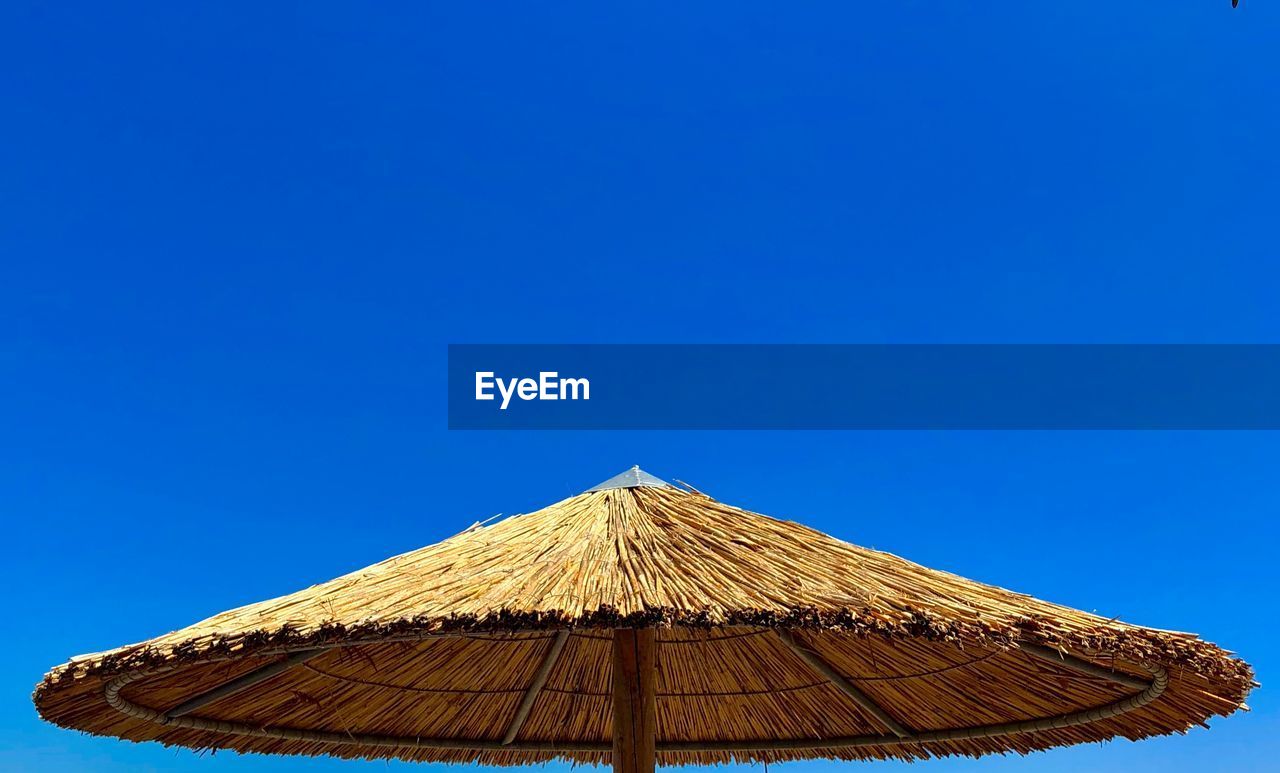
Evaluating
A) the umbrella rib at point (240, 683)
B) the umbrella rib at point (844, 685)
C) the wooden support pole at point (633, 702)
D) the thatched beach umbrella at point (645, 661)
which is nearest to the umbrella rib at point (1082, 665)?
the thatched beach umbrella at point (645, 661)

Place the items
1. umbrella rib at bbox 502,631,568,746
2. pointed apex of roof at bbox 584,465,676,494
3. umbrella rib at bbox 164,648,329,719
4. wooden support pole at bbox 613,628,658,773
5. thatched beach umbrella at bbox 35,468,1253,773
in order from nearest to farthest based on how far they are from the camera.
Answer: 1. thatched beach umbrella at bbox 35,468,1253,773
2. umbrella rib at bbox 164,648,329,719
3. wooden support pole at bbox 613,628,658,773
4. pointed apex of roof at bbox 584,465,676,494
5. umbrella rib at bbox 502,631,568,746

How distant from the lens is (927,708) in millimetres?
4820

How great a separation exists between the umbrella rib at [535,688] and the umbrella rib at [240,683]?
1192mm

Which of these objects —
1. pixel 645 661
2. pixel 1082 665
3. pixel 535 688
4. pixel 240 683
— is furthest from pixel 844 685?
pixel 240 683

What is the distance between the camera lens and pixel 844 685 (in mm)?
4566

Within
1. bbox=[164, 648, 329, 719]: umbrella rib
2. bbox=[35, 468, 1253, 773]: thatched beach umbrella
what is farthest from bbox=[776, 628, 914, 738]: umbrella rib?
bbox=[164, 648, 329, 719]: umbrella rib

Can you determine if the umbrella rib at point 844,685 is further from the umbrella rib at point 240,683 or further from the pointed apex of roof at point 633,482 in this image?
the umbrella rib at point 240,683

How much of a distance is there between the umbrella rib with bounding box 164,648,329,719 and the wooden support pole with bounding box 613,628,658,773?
3.76 feet

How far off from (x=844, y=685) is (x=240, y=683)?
2443mm

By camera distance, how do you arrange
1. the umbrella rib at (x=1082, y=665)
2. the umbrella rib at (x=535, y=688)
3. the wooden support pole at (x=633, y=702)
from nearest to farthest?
the umbrella rib at (x=1082, y=665) → the wooden support pole at (x=633, y=702) → the umbrella rib at (x=535, y=688)

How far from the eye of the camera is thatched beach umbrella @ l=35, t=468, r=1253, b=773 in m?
3.04

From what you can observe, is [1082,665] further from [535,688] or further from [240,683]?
[240,683]

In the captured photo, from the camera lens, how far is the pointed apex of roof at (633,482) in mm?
4301

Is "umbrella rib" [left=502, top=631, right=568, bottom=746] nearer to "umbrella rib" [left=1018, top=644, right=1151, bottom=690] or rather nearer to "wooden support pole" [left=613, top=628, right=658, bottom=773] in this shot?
"wooden support pole" [left=613, top=628, right=658, bottom=773]
